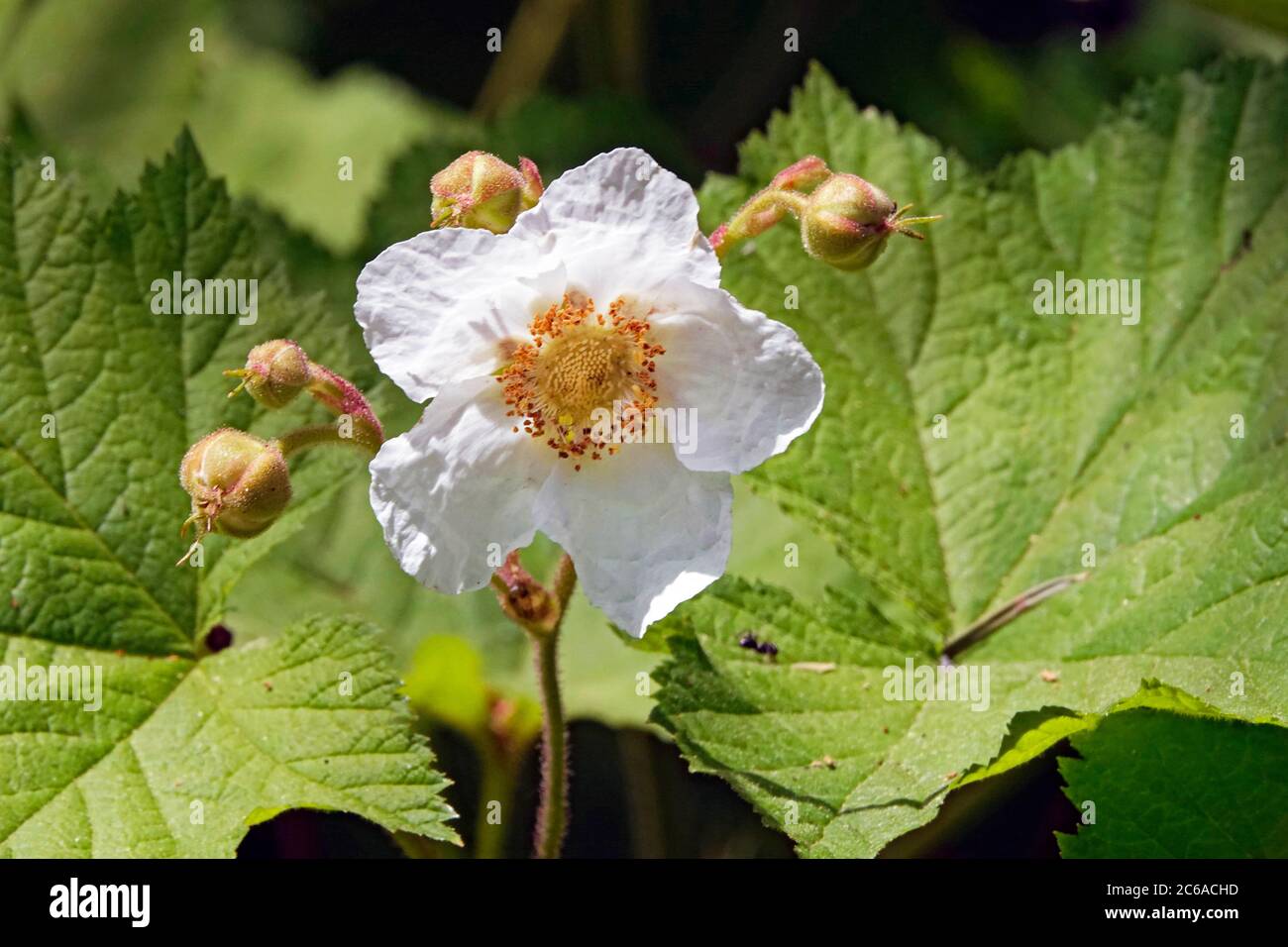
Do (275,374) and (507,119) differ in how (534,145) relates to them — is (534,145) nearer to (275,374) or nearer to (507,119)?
(507,119)

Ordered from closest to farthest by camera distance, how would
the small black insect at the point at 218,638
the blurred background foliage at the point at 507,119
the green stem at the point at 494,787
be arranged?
the small black insect at the point at 218,638 → the green stem at the point at 494,787 → the blurred background foliage at the point at 507,119

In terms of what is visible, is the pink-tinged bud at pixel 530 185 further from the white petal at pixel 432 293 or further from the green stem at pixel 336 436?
the green stem at pixel 336 436

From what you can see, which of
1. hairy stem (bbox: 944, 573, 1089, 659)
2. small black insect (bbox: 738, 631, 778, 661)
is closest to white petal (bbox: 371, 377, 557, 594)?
small black insect (bbox: 738, 631, 778, 661)

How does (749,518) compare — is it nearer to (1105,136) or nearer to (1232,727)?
(1105,136)

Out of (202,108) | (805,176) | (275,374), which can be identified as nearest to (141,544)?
(275,374)

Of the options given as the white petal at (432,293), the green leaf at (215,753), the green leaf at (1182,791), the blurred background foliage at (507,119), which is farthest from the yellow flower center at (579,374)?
the green leaf at (1182,791)
